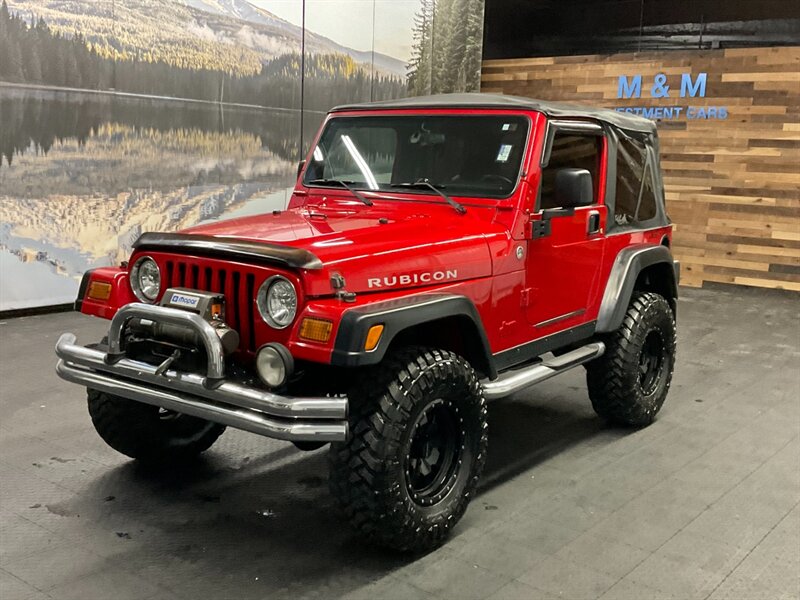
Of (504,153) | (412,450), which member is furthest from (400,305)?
(504,153)

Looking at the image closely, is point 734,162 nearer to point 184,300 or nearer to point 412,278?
point 412,278

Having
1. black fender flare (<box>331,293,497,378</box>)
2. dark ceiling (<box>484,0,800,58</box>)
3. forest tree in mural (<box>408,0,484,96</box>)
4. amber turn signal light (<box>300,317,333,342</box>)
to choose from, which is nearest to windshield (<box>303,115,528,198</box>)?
black fender flare (<box>331,293,497,378</box>)

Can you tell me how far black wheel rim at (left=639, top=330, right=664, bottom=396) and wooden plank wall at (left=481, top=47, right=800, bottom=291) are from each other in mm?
5604

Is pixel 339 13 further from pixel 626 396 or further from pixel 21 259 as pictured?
pixel 626 396

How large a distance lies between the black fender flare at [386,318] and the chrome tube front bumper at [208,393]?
5.9 inches

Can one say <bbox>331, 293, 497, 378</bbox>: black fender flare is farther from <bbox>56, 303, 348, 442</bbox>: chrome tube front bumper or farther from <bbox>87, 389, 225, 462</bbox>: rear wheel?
<bbox>87, 389, 225, 462</bbox>: rear wheel

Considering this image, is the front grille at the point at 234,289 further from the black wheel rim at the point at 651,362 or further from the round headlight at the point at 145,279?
the black wheel rim at the point at 651,362

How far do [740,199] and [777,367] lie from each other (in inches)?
165

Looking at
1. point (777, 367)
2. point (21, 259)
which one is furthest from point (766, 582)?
point (21, 259)

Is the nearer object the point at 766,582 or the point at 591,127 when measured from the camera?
the point at 766,582

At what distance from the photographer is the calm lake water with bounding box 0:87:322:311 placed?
6.39 m

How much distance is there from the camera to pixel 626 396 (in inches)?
158

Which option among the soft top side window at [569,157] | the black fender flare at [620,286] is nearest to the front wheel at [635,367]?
the black fender flare at [620,286]

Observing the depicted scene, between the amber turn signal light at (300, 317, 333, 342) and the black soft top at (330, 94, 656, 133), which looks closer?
the amber turn signal light at (300, 317, 333, 342)
